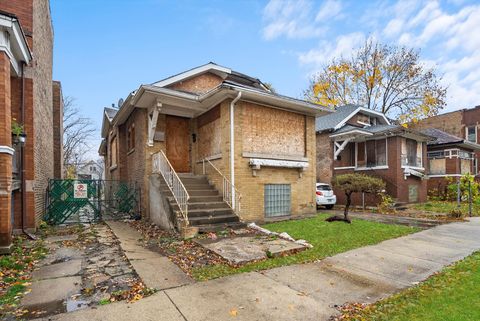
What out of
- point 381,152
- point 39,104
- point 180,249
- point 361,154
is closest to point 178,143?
point 39,104

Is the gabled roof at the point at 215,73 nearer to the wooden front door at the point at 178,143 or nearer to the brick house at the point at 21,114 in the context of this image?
the wooden front door at the point at 178,143

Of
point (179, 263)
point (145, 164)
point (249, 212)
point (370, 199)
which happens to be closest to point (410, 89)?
point (370, 199)

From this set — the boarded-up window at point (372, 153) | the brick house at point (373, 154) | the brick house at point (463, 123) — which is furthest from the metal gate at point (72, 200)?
the brick house at point (463, 123)

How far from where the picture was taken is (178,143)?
11.4m

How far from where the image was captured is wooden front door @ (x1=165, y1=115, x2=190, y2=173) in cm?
1114

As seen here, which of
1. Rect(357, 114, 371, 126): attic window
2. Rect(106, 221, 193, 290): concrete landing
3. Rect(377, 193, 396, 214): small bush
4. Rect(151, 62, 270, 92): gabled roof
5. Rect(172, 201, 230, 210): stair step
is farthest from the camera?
Rect(357, 114, 371, 126): attic window

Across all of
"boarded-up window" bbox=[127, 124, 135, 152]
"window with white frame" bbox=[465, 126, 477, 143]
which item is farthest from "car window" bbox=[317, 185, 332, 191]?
"window with white frame" bbox=[465, 126, 477, 143]

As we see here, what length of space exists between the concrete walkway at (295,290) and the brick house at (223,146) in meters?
3.67

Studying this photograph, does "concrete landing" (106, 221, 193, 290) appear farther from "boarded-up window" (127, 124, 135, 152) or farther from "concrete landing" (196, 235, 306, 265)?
"boarded-up window" (127, 124, 135, 152)

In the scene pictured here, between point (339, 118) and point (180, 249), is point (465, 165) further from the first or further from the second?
point (180, 249)

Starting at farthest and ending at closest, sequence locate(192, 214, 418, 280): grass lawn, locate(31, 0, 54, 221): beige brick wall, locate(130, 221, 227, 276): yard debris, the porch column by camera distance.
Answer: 1. locate(31, 0, 54, 221): beige brick wall
2. the porch column
3. locate(130, 221, 227, 276): yard debris
4. locate(192, 214, 418, 280): grass lawn

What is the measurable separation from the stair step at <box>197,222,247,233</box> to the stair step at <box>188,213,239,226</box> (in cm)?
11

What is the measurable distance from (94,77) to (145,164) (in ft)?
39.9

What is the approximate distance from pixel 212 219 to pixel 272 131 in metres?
4.21
